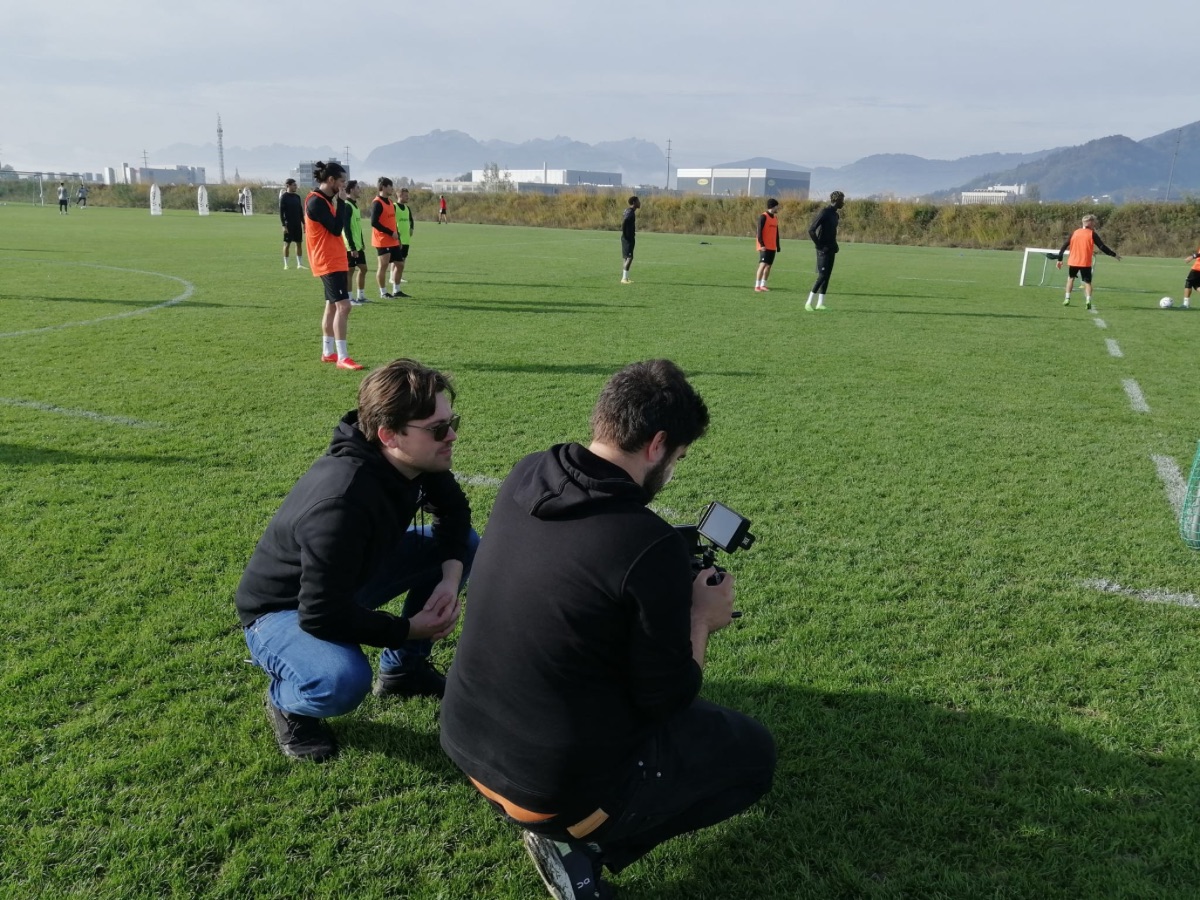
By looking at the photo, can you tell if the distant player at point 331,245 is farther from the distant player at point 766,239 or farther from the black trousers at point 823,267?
the distant player at point 766,239

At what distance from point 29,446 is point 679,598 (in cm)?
600

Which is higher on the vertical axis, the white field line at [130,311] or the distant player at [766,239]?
the distant player at [766,239]

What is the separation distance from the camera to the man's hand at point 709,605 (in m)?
2.35

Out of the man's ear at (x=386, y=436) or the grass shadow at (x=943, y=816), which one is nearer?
the grass shadow at (x=943, y=816)

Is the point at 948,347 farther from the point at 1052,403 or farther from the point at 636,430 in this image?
the point at 636,430

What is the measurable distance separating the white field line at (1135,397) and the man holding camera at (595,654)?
25.2ft

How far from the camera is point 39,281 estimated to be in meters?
15.4

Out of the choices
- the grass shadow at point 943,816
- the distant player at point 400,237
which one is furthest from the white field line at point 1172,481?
the distant player at point 400,237

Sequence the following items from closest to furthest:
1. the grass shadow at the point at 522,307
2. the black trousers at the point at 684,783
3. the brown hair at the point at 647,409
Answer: the brown hair at the point at 647,409
the black trousers at the point at 684,783
the grass shadow at the point at 522,307

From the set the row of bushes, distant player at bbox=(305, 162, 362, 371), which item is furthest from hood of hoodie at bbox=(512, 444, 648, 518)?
the row of bushes

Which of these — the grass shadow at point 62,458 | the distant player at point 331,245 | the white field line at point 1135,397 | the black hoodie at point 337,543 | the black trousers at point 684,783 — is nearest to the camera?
the black trousers at point 684,783

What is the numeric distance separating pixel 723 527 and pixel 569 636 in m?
0.66

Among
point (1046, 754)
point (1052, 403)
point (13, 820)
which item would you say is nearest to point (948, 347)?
point (1052, 403)

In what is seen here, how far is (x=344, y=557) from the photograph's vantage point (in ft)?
8.59
